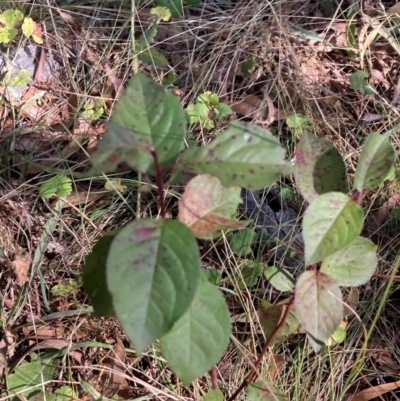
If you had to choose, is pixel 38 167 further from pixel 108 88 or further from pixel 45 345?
pixel 45 345

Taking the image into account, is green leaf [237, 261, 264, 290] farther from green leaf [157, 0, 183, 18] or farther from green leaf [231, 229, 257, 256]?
green leaf [157, 0, 183, 18]

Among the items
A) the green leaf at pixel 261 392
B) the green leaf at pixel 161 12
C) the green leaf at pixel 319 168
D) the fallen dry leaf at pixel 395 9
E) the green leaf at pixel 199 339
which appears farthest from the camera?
the fallen dry leaf at pixel 395 9

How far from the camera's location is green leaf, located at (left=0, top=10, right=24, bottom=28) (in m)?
2.07

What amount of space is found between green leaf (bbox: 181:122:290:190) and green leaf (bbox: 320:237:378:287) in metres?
0.33

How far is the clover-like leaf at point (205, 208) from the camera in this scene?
2.88 ft

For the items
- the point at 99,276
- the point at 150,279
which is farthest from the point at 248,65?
the point at 150,279

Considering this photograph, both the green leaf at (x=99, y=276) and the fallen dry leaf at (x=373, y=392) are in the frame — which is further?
the fallen dry leaf at (x=373, y=392)

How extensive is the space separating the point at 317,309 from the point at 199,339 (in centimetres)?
27

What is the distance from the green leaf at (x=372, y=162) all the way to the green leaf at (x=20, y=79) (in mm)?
1478

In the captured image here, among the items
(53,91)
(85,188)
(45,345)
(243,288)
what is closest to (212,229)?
(243,288)

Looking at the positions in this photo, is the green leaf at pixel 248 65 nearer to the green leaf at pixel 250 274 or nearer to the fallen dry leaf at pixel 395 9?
the fallen dry leaf at pixel 395 9

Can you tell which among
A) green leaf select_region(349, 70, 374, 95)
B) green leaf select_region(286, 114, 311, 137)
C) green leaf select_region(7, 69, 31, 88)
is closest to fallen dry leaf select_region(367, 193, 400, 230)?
green leaf select_region(286, 114, 311, 137)

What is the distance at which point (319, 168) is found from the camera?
1013mm

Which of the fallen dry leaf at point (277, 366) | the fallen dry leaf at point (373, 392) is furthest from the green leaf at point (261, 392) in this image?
the fallen dry leaf at point (373, 392)
